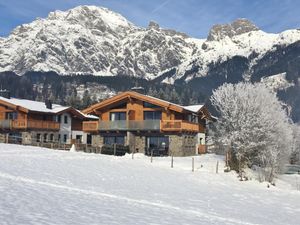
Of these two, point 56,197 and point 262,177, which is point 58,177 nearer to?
point 56,197

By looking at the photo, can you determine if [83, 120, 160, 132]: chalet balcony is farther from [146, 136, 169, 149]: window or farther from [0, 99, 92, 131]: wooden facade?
[0, 99, 92, 131]: wooden facade

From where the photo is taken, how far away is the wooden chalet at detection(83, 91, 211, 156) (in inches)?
1984

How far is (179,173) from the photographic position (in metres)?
32.8

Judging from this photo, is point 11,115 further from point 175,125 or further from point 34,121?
point 175,125

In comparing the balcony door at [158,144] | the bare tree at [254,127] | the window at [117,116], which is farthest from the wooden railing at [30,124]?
the bare tree at [254,127]

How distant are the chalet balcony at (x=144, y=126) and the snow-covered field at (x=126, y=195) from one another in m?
14.2

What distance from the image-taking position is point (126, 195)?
64.1 ft

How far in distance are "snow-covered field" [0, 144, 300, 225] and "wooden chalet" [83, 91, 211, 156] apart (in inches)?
583

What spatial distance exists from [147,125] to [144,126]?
0.40 metres

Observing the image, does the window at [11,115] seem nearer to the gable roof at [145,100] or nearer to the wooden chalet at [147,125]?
the gable roof at [145,100]

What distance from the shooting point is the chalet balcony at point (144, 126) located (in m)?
49.6

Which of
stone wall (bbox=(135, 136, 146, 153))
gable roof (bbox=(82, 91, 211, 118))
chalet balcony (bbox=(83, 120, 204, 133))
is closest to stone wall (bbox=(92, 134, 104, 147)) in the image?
chalet balcony (bbox=(83, 120, 204, 133))

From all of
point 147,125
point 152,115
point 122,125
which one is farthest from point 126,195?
point 152,115

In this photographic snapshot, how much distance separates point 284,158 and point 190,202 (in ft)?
82.7
